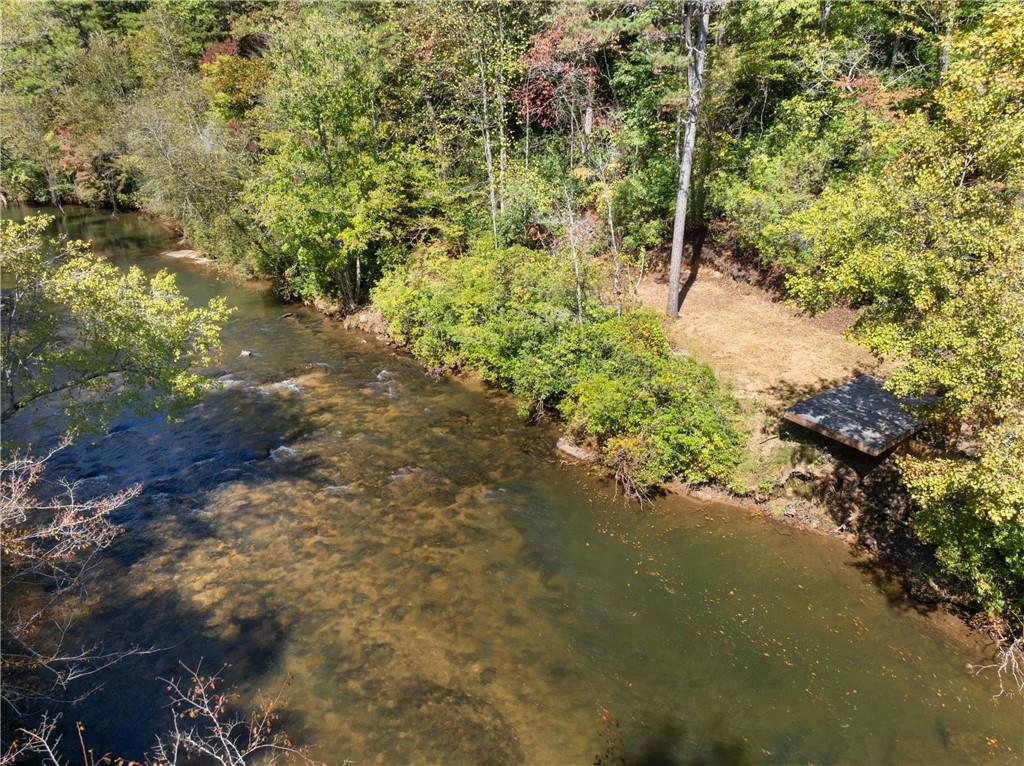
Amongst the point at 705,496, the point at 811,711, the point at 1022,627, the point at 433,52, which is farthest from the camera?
the point at 433,52

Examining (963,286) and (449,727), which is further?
(963,286)

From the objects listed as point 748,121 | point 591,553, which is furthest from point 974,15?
point 591,553

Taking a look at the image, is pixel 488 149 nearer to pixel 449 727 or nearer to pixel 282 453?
pixel 282 453

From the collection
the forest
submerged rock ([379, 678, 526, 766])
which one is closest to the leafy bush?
the forest

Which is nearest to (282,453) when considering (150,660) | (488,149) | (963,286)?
(150,660)

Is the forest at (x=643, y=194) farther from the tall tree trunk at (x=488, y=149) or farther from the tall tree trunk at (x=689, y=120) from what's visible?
the tall tree trunk at (x=488, y=149)

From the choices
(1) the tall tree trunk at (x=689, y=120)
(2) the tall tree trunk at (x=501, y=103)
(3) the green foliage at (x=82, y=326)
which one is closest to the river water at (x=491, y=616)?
(3) the green foliage at (x=82, y=326)

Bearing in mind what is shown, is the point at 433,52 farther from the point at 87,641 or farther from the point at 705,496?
the point at 87,641
